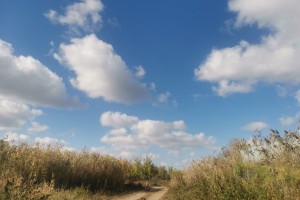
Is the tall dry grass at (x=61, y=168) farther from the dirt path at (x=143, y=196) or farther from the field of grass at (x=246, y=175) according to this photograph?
the field of grass at (x=246, y=175)

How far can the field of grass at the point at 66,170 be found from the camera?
675 inches

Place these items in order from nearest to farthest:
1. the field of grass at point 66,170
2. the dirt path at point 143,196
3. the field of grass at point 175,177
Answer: the field of grass at point 175,177, the field of grass at point 66,170, the dirt path at point 143,196

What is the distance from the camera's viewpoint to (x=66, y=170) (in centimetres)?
2144

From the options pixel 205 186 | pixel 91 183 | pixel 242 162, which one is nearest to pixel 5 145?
pixel 91 183

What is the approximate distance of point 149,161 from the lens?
34.7 m

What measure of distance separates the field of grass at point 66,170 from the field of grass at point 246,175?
4906mm

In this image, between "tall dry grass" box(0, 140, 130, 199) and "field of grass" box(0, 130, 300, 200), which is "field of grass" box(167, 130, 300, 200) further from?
"tall dry grass" box(0, 140, 130, 199)

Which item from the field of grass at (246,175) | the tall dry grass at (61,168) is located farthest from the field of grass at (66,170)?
the field of grass at (246,175)

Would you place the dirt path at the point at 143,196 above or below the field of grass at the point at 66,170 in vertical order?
below

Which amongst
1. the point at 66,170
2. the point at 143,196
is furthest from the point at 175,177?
the point at 66,170

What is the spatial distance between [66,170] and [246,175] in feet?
34.1

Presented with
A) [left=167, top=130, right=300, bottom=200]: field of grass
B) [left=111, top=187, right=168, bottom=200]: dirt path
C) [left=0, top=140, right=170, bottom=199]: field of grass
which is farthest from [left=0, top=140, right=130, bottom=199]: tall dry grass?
[left=167, top=130, right=300, bottom=200]: field of grass

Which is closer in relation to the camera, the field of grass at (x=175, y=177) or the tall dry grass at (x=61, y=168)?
the field of grass at (x=175, y=177)

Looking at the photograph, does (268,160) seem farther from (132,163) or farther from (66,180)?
(132,163)
